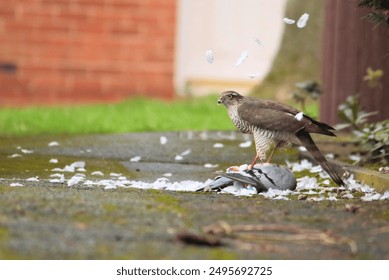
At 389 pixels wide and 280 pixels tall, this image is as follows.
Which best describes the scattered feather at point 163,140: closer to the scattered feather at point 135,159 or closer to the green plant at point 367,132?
the scattered feather at point 135,159

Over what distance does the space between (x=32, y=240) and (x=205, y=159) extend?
16.5 ft

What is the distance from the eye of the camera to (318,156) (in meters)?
6.98

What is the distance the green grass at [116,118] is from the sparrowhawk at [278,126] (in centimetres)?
527

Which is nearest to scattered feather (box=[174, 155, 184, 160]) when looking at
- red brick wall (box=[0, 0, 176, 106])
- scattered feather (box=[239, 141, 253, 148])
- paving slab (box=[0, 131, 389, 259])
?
scattered feather (box=[239, 141, 253, 148])

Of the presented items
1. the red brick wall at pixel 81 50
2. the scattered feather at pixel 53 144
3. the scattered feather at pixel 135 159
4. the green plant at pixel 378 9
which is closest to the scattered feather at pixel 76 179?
the scattered feather at pixel 135 159

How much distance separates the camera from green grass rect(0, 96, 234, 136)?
41.1 feet

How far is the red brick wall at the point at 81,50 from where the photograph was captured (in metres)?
17.2

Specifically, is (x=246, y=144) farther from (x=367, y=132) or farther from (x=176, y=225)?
(x=176, y=225)

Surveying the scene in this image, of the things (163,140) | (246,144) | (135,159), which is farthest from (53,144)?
(246,144)

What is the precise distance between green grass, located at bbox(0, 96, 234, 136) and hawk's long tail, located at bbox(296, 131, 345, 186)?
17.8 ft

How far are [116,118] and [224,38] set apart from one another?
637cm

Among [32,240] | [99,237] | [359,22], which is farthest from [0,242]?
[359,22]

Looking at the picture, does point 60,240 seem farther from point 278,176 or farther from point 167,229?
point 278,176

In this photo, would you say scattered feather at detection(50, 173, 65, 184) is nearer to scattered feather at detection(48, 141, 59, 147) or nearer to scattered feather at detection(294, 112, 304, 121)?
scattered feather at detection(294, 112, 304, 121)
